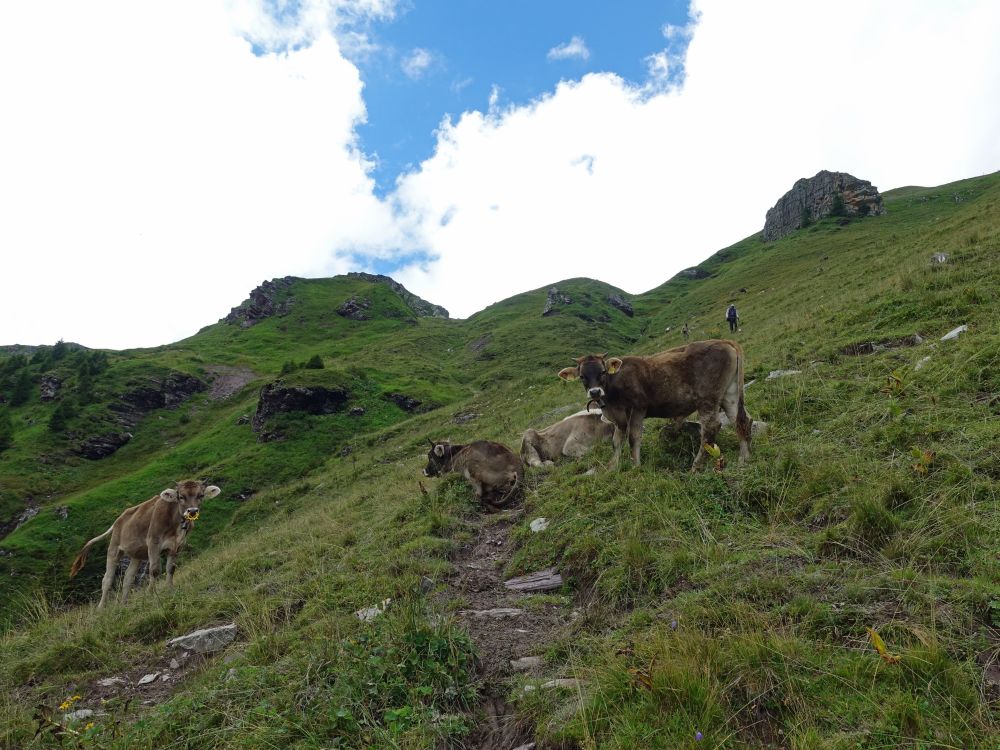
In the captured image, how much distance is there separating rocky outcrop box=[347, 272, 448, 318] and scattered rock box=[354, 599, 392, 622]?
6182 inches

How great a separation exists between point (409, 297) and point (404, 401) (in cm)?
12599

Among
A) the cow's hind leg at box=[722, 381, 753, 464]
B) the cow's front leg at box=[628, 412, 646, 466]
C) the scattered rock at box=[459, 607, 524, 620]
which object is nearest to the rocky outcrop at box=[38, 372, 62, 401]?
the cow's front leg at box=[628, 412, 646, 466]

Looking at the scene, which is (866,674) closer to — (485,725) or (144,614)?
(485,725)

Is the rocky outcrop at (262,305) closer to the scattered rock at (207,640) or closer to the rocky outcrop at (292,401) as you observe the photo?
the rocky outcrop at (292,401)

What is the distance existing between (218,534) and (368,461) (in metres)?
10.1

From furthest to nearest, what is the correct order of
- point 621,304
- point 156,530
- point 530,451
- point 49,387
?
point 621,304, point 49,387, point 530,451, point 156,530

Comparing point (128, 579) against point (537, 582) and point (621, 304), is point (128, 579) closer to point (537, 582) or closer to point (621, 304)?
point (537, 582)

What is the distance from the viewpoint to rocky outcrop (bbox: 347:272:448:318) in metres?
166

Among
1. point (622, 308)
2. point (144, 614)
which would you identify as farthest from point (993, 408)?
point (622, 308)

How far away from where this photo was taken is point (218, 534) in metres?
32.3

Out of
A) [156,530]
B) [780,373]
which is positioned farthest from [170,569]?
[780,373]

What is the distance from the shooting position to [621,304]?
10194cm

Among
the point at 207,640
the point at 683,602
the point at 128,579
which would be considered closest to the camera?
the point at 683,602

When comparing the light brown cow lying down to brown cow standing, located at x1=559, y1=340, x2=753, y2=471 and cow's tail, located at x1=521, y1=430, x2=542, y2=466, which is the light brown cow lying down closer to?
cow's tail, located at x1=521, y1=430, x2=542, y2=466
